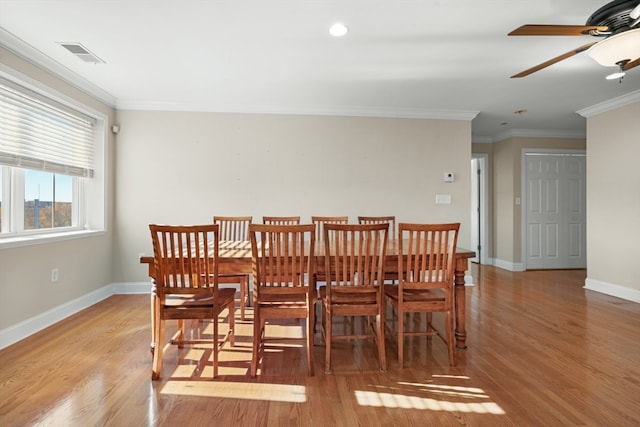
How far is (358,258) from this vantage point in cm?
217

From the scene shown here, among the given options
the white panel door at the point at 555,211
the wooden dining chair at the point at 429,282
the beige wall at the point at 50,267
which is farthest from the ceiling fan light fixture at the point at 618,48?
the beige wall at the point at 50,267

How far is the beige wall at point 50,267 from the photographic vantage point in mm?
2629

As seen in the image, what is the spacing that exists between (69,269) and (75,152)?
127 cm

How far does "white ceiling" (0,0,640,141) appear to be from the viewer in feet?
7.49

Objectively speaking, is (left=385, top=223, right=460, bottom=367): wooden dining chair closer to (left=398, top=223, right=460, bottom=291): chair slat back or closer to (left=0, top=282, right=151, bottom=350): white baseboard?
(left=398, top=223, right=460, bottom=291): chair slat back

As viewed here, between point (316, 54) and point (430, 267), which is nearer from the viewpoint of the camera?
point (430, 267)

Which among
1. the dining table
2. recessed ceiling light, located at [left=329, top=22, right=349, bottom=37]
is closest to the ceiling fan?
recessed ceiling light, located at [left=329, top=22, right=349, bottom=37]

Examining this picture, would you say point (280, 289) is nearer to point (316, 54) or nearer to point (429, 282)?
point (429, 282)

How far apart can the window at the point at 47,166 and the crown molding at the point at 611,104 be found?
6348 mm

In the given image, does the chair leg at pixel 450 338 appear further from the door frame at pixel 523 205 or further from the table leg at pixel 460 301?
the door frame at pixel 523 205

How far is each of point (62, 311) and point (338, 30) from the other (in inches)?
143

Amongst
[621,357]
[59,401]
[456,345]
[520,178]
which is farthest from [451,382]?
[520,178]

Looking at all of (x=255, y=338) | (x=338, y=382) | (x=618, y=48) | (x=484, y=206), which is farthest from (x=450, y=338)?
(x=484, y=206)

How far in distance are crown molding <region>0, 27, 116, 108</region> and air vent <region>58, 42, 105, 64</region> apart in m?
0.28
